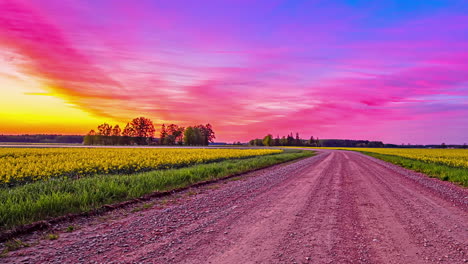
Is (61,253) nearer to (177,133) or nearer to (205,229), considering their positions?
(205,229)

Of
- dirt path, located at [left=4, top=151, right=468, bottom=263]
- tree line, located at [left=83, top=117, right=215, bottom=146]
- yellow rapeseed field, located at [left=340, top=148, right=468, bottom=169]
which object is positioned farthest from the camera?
tree line, located at [left=83, top=117, right=215, bottom=146]

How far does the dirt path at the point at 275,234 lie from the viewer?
4891 mm

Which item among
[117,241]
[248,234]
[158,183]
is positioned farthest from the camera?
[158,183]

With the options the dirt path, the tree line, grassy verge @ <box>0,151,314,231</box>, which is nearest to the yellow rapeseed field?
the dirt path

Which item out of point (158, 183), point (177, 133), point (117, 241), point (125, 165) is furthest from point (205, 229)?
point (177, 133)

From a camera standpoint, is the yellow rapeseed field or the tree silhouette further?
the tree silhouette

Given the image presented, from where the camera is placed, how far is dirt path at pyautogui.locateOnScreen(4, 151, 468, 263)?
4891mm

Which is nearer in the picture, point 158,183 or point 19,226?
point 19,226

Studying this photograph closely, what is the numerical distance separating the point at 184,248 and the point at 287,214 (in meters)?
3.69

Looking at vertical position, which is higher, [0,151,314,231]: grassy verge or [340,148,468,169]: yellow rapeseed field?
[340,148,468,169]: yellow rapeseed field

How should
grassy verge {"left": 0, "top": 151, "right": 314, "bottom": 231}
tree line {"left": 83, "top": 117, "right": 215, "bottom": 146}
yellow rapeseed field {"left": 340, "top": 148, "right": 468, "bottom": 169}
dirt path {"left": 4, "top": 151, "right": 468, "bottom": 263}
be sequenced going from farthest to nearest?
tree line {"left": 83, "top": 117, "right": 215, "bottom": 146} < yellow rapeseed field {"left": 340, "top": 148, "right": 468, "bottom": 169} < grassy verge {"left": 0, "top": 151, "right": 314, "bottom": 231} < dirt path {"left": 4, "top": 151, "right": 468, "bottom": 263}

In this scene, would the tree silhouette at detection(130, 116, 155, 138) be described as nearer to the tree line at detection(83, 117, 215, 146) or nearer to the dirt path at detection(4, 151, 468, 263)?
the tree line at detection(83, 117, 215, 146)

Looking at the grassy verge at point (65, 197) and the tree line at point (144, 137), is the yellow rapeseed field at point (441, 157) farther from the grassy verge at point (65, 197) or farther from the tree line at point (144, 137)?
the tree line at point (144, 137)

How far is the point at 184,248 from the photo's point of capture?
17.1 feet
